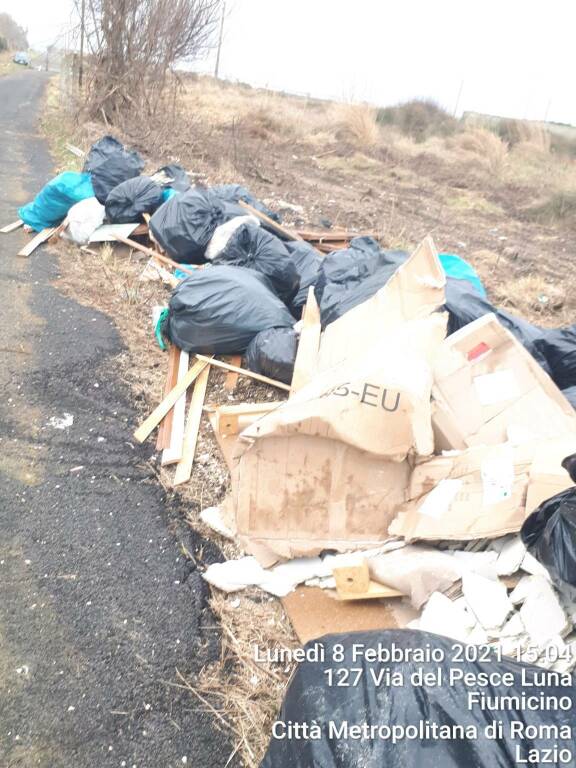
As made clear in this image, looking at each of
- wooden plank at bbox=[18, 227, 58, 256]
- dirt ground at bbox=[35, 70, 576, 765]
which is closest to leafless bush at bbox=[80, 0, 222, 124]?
dirt ground at bbox=[35, 70, 576, 765]

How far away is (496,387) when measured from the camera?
2406 millimetres

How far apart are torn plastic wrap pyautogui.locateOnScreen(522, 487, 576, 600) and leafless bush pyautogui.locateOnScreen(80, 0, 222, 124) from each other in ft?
38.9

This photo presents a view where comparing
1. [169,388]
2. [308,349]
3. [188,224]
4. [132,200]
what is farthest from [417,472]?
[132,200]

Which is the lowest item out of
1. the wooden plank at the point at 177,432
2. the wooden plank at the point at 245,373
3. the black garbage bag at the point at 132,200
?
the wooden plank at the point at 177,432

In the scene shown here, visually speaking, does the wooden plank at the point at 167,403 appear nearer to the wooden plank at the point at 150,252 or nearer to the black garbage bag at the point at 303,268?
the black garbage bag at the point at 303,268

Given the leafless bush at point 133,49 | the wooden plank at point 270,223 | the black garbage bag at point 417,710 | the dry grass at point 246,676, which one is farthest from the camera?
the leafless bush at point 133,49

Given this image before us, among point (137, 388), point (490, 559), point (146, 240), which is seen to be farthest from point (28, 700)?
point (146, 240)

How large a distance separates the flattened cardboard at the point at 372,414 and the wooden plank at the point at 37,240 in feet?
12.9

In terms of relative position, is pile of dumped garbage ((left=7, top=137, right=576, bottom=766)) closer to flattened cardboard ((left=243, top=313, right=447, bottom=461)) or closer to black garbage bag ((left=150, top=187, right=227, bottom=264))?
flattened cardboard ((left=243, top=313, right=447, bottom=461))

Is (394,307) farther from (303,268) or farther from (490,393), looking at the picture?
(303,268)

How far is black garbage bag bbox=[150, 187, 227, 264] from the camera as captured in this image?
14.7 ft

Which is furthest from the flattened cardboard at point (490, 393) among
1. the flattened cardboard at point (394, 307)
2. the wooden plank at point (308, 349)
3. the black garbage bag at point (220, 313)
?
the black garbage bag at point (220, 313)

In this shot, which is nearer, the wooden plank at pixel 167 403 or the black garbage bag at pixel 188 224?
the wooden plank at pixel 167 403

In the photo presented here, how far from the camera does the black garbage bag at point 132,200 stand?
520 cm
